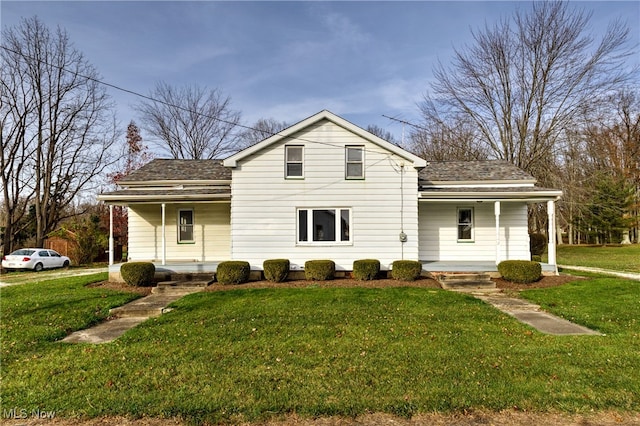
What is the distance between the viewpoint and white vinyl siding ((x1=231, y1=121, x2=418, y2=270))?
14.0 meters

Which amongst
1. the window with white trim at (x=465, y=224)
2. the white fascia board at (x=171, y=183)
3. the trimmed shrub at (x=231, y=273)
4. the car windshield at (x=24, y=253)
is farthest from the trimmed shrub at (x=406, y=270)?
the car windshield at (x=24, y=253)

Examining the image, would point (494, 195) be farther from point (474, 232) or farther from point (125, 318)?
point (125, 318)

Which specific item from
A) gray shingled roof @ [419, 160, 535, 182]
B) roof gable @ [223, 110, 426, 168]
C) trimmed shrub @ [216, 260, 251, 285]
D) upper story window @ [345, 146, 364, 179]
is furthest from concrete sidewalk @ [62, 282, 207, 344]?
gray shingled roof @ [419, 160, 535, 182]

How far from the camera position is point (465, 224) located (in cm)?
1570

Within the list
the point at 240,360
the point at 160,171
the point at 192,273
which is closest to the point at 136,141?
the point at 160,171

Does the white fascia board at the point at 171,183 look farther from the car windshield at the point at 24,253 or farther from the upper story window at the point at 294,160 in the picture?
the car windshield at the point at 24,253

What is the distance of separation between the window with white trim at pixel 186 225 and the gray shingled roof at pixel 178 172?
1686mm

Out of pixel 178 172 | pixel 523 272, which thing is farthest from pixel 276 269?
pixel 523 272

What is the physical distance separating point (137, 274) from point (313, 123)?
8410 millimetres

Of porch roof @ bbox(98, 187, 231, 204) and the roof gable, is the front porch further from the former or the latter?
the roof gable

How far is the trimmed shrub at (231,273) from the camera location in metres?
12.9

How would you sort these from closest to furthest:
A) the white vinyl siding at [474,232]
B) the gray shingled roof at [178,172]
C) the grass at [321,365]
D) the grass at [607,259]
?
1. the grass at [321,365]
2. the white vinyl siding at [474,232]
3. the gray shingled roof at [178,172]
4. the grass at [607,259]

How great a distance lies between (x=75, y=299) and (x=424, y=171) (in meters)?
14.8

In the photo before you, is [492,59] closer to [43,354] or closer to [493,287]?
[493,287]
